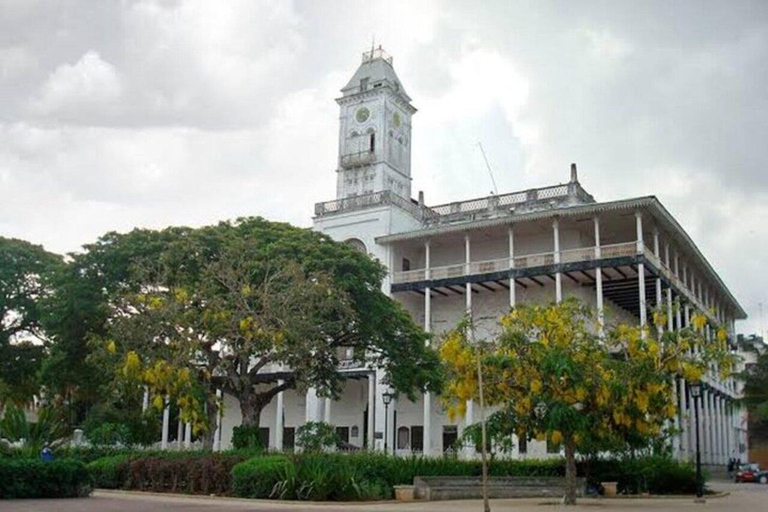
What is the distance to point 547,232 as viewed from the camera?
42.8 m

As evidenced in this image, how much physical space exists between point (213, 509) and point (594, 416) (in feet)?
30.5

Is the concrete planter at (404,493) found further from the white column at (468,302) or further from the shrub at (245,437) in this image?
the white column at (468,302)

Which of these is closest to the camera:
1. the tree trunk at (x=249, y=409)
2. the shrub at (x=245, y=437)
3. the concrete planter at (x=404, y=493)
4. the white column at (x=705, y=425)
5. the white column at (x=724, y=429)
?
the concrete planter at (x=404, y=493)

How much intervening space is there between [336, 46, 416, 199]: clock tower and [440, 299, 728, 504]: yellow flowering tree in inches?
1366

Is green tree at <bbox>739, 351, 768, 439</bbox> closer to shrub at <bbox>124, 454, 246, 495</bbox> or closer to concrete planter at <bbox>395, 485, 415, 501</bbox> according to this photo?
concrete planter at <bbox>395, 485, 415, 501</bbox>

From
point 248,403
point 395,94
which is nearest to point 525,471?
point 248,403

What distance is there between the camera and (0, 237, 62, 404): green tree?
44.5m

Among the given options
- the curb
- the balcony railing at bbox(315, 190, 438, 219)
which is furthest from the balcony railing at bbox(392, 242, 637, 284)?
the curb

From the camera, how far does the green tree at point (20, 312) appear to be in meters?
44.5

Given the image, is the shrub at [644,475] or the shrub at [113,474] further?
the shrub at [644,475]

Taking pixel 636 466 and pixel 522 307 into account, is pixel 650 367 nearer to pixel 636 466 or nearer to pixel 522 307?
pixel 522 307

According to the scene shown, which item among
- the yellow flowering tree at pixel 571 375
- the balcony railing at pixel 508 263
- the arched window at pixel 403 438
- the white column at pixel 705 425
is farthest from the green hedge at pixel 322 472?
the white column at pixel 705 425

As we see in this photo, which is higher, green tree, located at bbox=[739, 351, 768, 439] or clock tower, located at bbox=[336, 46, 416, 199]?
clock tower, located at bbox=[336, 46, 416, 199]

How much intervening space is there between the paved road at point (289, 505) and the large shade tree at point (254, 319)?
4.91 m
